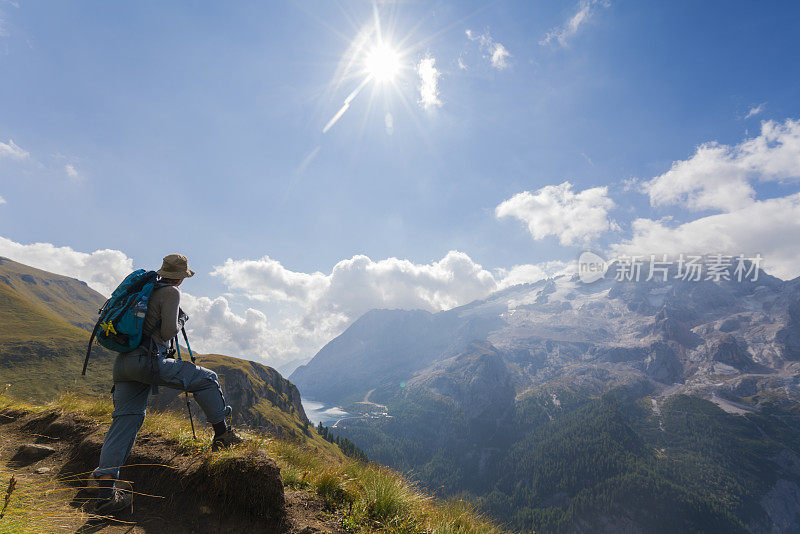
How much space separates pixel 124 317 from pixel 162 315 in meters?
0.51

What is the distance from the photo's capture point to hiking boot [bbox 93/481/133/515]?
4715 mm

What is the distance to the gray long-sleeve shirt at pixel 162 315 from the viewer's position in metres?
5.51

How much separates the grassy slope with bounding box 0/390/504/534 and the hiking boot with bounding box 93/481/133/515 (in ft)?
1.92

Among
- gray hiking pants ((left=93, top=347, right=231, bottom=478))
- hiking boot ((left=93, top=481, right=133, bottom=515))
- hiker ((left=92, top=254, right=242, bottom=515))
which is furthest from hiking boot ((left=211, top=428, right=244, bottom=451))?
hiking boot ((left=93, top=481, right=133, bottom=515))

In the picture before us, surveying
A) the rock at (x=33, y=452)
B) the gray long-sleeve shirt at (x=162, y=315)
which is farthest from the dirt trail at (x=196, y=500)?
the gray long-sleeve shirt at (x=162, y=315)

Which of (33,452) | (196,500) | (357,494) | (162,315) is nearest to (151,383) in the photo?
(162,315)

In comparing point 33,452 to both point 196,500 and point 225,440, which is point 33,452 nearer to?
point 225,440

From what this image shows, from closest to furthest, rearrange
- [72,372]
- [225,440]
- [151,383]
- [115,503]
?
[115,503], [151,383], [225,440], [72,372]

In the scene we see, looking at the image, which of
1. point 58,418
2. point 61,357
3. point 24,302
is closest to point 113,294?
point 58,418

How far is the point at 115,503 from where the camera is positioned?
4793 mm

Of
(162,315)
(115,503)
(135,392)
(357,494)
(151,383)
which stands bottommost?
(115,503)

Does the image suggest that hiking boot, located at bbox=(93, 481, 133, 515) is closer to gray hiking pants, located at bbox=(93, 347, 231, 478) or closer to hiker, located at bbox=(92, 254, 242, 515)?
hiker, located at bbox=(92, 254, 242, 515)

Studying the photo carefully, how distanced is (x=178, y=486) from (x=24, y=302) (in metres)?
231

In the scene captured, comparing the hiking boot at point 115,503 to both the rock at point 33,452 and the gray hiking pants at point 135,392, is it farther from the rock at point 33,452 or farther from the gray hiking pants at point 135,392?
the rock at point 33,452
